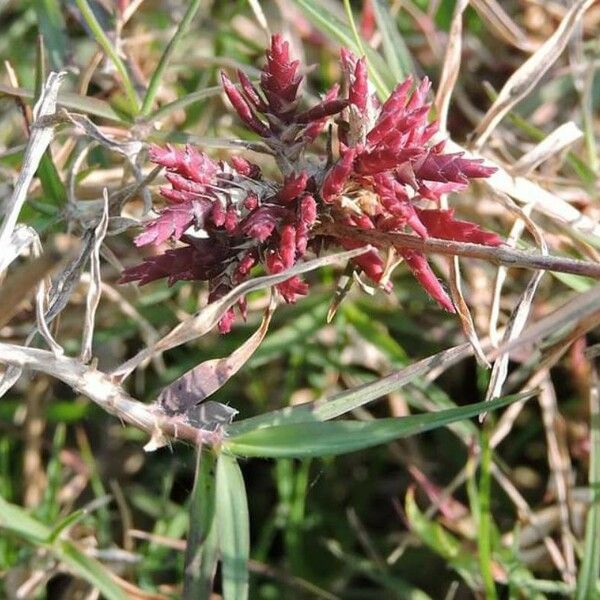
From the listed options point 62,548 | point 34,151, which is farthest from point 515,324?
point 62,548

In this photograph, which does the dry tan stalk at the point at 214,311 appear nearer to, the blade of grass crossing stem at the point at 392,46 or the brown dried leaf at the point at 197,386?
the brown dried leaf at the point at 197,386

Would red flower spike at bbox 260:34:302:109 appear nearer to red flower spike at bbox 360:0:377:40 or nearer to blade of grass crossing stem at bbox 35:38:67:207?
blade of grass crossing stem at bbox 35:38:67:207

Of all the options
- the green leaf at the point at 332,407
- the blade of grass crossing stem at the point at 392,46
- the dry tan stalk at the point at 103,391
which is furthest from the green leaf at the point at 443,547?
the blade of grass crossing stem at the point at 392,46

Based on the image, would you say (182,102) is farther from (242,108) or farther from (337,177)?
(337,177)

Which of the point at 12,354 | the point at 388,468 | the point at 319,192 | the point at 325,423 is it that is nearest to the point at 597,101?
the point at 388,468

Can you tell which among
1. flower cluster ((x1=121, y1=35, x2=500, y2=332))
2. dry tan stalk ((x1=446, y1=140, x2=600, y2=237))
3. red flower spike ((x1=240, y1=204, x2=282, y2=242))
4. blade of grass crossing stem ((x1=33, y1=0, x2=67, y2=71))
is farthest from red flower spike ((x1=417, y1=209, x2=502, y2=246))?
blade of grass crossing stem ((x1=33, y1=0, x2=67, y2=71))
